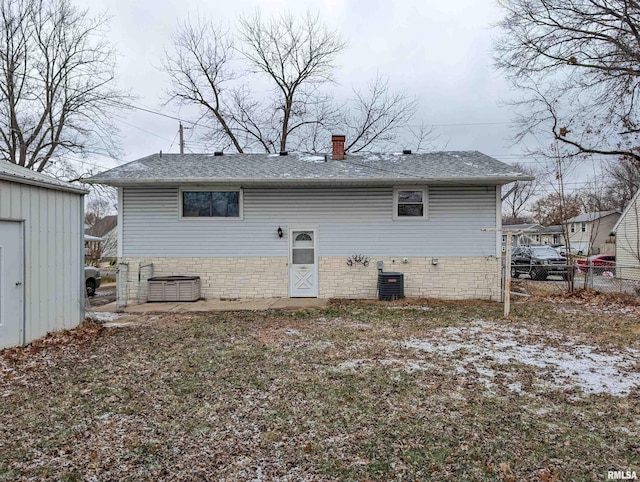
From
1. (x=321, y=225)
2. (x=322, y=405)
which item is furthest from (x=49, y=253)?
(x=321, y=225)

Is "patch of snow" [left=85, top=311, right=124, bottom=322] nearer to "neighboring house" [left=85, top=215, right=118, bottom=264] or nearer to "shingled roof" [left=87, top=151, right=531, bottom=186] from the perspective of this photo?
"shingled roof" [left=87, top=151, right=531, bottom=186]

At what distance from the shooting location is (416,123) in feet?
71.4

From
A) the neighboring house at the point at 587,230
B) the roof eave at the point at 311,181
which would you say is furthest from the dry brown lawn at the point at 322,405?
the neighboring house at the point at 587,230

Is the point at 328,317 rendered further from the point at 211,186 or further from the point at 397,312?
the point at 211,186

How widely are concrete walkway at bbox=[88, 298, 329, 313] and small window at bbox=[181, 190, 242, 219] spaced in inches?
88.0

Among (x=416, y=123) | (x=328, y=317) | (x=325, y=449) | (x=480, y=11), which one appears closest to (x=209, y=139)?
(x=416, y=123)

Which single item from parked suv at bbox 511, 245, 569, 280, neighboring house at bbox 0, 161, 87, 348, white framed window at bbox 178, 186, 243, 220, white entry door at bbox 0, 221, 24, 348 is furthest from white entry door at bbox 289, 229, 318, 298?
parked suv at bbox 511, 245, 569, 280

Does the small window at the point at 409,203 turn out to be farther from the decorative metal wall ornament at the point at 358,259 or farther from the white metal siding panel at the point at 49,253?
the white metal siding panel at the point at 49,253

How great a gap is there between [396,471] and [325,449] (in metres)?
0.53

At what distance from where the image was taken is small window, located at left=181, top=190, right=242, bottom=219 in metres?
10.5

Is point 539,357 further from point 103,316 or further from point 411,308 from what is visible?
point 103,316

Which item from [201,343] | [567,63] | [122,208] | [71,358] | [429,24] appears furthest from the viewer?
[567,63]

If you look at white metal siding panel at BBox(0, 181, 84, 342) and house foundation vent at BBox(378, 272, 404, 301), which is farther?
house foundation vent at BBox(378, 272, 404, 301)

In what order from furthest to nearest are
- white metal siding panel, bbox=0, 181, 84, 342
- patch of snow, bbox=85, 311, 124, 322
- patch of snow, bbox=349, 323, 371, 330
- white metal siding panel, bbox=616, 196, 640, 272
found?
white metal siding panel, bbox=616, 196, 640, 272, patch of snow, bbox=85, 311, 124, 322, patch of snow, bbox=349, 323, 371, 330, white metal siding panel, bbox=0, 181, 84, 342
